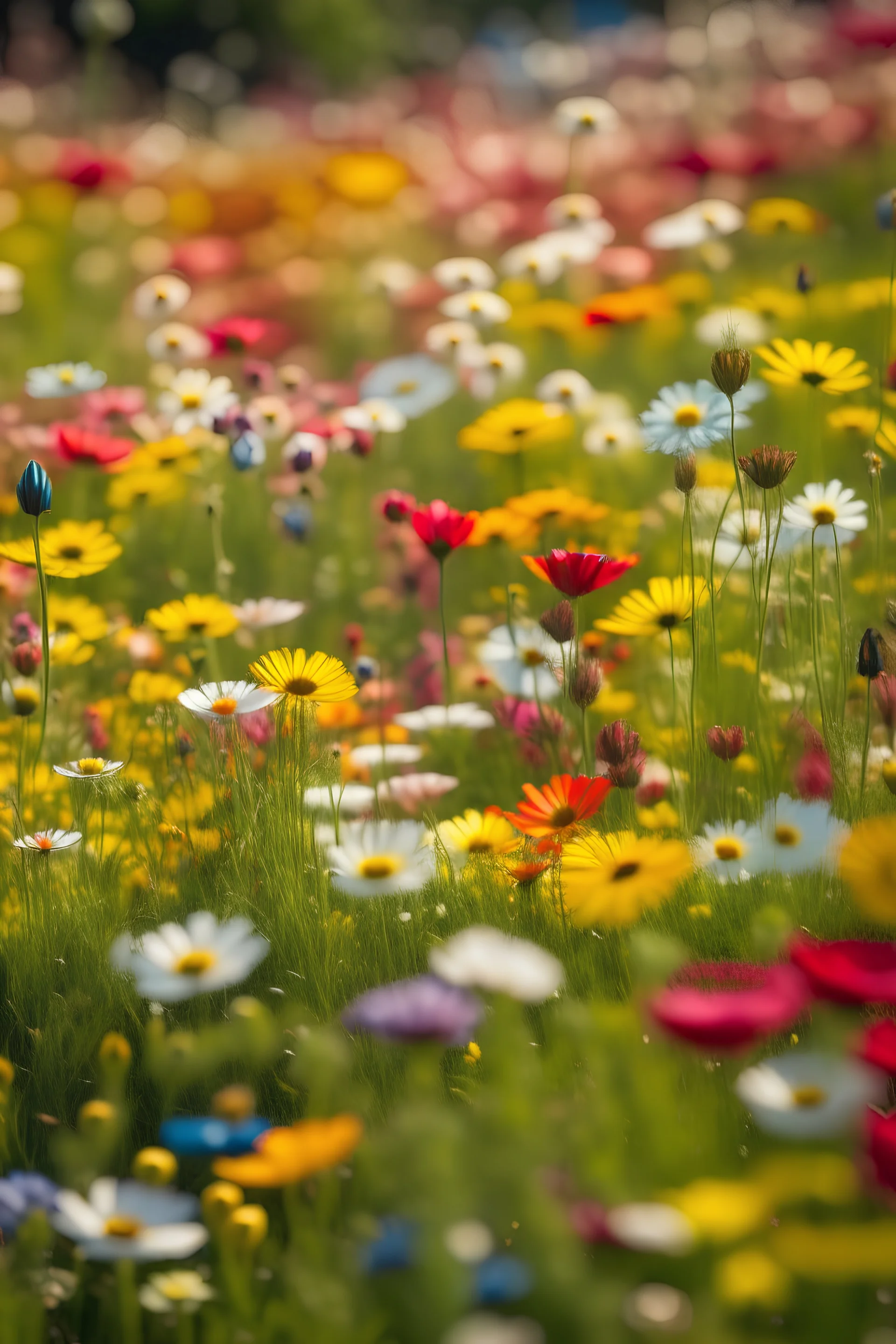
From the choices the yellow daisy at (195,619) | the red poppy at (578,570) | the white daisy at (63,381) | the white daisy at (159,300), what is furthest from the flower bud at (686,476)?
the white daisy at (159,300)

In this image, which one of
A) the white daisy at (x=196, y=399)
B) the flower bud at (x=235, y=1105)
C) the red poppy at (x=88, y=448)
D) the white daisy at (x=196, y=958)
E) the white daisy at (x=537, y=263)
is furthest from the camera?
the white daisy at (x=537, y=263)

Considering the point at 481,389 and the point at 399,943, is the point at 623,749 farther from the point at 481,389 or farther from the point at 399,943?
the point at 481,389

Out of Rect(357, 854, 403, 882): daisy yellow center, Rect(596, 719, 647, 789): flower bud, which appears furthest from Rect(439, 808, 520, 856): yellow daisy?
Rect(357, 854, 403, 882): daisy yellow center

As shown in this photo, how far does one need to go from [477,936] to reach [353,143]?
506cm

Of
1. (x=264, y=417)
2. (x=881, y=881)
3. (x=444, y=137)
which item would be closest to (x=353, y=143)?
(x=444, y=137)

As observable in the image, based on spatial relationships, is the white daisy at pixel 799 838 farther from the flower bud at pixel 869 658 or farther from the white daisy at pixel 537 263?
the white daisy at pixel 537 263

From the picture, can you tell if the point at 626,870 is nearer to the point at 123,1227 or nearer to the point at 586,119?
the point at 123,1227

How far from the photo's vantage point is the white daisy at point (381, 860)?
1019 millimetres

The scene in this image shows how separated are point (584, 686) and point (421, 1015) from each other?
0.59 metres

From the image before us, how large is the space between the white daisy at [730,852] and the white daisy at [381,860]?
29cm

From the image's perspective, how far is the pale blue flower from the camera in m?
2.08

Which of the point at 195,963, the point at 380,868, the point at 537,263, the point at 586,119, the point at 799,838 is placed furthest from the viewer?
the point at 586,119

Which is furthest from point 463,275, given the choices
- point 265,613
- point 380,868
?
point 380,868

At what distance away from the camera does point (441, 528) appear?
137 centimetres
